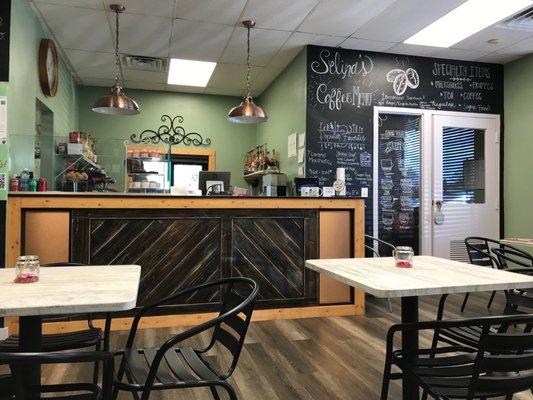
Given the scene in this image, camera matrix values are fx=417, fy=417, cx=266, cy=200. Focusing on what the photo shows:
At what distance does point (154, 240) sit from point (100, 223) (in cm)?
46

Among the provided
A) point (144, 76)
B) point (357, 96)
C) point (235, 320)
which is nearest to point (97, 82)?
point (144, 76)

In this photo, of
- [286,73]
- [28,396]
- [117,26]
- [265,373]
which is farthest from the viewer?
[286,73]

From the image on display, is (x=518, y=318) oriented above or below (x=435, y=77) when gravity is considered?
below

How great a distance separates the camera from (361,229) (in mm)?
4066

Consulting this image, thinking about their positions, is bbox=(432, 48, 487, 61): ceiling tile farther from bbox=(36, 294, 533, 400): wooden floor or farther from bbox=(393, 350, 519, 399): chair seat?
bbox=(393, 350, 519, 399): chair seat

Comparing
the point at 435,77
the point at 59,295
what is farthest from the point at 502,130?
the point at 59,295

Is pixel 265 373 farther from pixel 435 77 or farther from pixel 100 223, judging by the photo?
pixel 435 77

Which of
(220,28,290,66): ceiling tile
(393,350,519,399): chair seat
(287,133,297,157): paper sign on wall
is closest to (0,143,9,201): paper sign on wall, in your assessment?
(220,28,290,66): ceiling tile

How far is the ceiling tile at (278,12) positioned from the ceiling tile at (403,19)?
75cm

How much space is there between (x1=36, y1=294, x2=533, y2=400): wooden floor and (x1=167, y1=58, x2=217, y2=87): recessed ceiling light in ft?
12.2

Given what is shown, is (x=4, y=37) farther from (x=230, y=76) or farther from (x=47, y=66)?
(x=230, y=76)

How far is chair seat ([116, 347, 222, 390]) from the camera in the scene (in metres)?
1.46

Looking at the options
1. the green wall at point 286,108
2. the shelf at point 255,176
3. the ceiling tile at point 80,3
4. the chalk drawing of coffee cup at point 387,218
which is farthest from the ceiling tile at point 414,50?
the ceiling tile at point 80,3

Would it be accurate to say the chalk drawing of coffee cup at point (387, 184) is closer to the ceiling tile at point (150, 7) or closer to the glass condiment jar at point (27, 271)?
the ceiling tile at point (150, 7)
